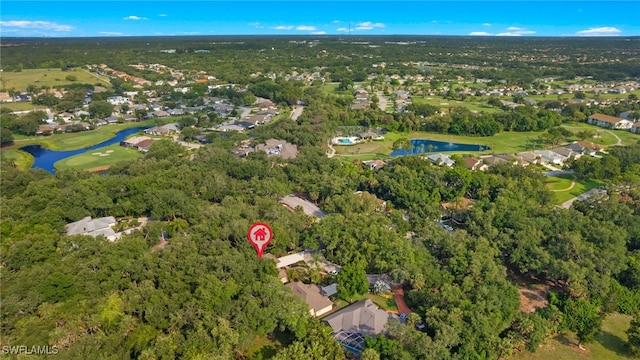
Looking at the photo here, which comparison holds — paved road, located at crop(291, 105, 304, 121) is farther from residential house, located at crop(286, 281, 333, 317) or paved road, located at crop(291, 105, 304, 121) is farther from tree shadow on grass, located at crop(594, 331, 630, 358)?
tree shadow on grass, located at crop(594, 331, 630, 358)

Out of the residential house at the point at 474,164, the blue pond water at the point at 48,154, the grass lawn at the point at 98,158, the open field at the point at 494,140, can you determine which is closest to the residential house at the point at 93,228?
the grass lawn at the point at 98,158

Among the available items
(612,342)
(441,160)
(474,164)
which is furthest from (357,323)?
(474,164)

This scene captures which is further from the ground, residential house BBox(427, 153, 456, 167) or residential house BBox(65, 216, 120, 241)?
residential house BBox(427, 153, 456, 167)

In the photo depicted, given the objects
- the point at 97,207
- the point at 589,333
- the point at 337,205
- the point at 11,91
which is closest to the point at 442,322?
the point at 589,333

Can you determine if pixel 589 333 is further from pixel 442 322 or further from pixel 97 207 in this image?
pixel 97 207

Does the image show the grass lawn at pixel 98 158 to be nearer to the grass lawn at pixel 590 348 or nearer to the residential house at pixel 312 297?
the residential house at pixel 312 297

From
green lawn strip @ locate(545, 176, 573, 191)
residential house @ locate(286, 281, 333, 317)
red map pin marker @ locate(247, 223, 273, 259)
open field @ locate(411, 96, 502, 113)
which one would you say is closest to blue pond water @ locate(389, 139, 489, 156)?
green lawn strip @ locate(545, 176, 573, 191)
